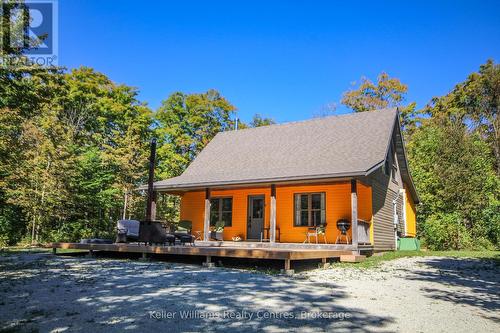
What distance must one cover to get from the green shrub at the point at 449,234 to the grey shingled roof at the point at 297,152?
6.95 meters

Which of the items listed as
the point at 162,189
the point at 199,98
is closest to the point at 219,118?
the point at 199,98

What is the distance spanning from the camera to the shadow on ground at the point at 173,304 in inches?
152

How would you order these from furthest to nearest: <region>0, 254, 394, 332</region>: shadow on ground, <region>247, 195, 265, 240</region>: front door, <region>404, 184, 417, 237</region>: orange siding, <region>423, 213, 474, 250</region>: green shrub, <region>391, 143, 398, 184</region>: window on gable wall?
<region>404, 184, 417, 237</region>: orange siding, <region>423, 213, 474, 250</region>: green shrub, <region>391, 143, 398, 184</region>: window on gable wall, <region>247, 195, 265, 240</region>: front door, <region>0, 254, 394, 332</region>: shadow on ground

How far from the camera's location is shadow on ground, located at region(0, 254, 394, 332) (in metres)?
3.85

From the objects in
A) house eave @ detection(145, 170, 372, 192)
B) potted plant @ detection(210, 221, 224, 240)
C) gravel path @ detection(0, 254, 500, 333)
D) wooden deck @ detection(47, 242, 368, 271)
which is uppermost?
house eave @ detection(145, 170, 372, 192)

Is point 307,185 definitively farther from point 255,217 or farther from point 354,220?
point 354,220

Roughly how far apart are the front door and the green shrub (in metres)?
9.65

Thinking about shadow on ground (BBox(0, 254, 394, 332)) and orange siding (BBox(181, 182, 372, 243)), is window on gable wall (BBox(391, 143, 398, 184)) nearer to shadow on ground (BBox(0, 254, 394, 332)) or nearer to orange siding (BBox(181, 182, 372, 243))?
orange siding (BBox(181, 182, 372, 243))

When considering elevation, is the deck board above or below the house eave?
below

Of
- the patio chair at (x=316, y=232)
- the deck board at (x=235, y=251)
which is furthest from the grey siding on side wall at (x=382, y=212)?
the deck board at (x=235, y=251)

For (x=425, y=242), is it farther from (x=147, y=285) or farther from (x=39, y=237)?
(x=39, y=237)

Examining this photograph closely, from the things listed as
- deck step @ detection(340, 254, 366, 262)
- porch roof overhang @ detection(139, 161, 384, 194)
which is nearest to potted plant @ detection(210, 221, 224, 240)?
porch roof overhang @ detection(139, 161, 384, 194)

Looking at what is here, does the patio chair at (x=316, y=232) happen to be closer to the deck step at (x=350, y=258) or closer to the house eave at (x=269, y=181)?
the house eave at (x=269, y=181)

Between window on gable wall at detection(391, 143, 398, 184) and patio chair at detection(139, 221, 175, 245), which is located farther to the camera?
window on gable wall at detection(391, 143, 398, 184)
